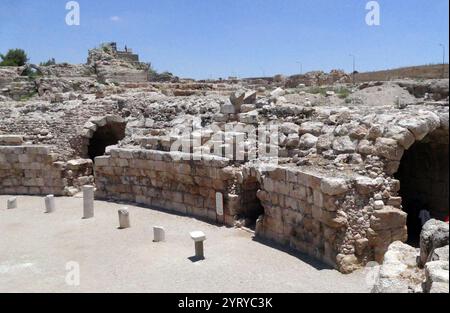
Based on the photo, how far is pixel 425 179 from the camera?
10.3m

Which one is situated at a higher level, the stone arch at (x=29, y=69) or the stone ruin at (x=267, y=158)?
the stone arch at (x=29, y=69)

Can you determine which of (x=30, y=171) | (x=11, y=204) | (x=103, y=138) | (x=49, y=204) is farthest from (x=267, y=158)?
(x=103, y=138)

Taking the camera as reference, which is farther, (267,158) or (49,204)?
(49,204)

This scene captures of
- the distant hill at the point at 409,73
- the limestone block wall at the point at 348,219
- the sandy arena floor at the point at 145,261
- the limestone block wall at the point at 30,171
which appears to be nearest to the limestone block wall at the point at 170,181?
the sandy arena floor at the point at 145,261

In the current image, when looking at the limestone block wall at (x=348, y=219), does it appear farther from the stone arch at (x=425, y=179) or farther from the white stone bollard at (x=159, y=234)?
the white stone bollard at (x=159, y=234)

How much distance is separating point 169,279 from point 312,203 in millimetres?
2879

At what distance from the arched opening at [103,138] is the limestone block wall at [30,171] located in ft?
6.70

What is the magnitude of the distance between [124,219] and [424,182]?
23.5ft

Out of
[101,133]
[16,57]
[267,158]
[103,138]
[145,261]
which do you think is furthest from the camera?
[16,57]

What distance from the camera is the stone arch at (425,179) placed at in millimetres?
9445

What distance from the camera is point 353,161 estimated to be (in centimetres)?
836

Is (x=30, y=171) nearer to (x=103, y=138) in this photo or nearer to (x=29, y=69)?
(x=103, y=138)

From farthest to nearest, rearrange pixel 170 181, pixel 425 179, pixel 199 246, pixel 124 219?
pixel 170 181
pixel 124 219
pixel 425 179
pixel 199 246

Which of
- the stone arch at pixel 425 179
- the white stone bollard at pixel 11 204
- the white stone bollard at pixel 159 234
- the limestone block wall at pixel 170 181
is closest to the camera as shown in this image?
the stone arch at pixel 425 179
